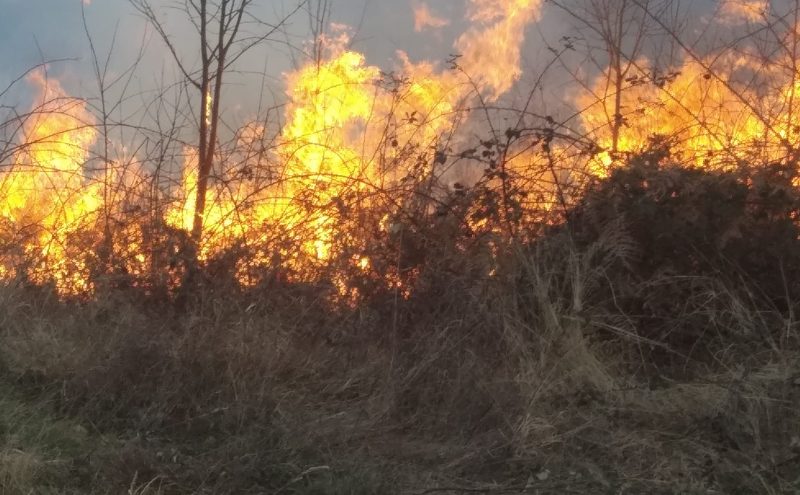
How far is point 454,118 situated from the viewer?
7168mm

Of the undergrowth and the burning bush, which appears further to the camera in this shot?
the burning bush

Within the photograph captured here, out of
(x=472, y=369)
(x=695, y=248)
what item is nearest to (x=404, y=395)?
(x=472, y=369)

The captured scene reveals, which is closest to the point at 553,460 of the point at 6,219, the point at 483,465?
the point at 483,465

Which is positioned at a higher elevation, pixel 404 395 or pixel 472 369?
pixel 472 369

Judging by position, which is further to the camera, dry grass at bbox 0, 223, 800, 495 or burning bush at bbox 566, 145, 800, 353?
burning bush at bbox 566, 145, 800, 353

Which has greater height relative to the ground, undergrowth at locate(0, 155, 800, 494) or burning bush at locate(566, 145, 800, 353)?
burning bush at locate(566, 145, 800, 353)

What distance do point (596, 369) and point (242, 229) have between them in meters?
3.13

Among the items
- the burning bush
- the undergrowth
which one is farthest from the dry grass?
the burning bush

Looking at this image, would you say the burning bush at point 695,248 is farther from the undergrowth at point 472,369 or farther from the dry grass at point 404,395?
the dry grass at point 404,395

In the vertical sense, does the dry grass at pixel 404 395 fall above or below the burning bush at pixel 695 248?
below

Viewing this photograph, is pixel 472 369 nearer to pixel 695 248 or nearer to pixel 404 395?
pixel 404 395

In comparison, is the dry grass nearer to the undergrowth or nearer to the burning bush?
the undergrowth

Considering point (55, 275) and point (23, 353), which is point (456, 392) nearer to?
point (23, 353)

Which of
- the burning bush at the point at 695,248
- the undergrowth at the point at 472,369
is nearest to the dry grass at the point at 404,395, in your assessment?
the undergrowth at the point at 472,369
